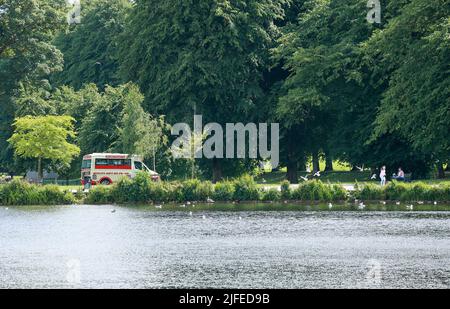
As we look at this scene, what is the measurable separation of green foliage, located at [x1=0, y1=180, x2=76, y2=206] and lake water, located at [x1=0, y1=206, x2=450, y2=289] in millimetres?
7972

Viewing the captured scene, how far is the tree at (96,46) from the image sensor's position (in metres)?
105

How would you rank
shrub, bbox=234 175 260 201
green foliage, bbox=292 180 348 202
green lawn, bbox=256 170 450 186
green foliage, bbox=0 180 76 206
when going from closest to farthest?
green foliage, bbox=292 180 348 202, green foliage, bbox=0 180 76 206, shrub, bbox=234 175 260 201, green lawn, bbox=256 170 450 186

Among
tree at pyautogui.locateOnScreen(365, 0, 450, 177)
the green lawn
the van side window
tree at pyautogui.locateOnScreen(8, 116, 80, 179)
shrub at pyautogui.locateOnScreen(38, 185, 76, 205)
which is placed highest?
A: tree at pyautogui.locateOnScreen(365, 0, 450, 177)

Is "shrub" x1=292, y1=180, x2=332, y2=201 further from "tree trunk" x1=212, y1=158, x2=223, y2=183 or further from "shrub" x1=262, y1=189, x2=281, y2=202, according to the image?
"tree trunk" x1=212, y1=158, x2=223, y2=183

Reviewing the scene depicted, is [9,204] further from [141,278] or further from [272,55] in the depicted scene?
[141,278]

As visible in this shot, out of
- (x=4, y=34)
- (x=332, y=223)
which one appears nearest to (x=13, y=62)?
(x=4, y=34)

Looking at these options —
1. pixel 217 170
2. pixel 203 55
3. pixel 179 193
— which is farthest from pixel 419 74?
pixel 217 170

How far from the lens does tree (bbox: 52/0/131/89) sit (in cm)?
10519

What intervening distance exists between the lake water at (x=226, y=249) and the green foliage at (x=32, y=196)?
7.97m

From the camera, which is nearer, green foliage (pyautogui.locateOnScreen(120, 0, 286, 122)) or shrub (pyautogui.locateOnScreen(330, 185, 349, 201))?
shrub (pyautogui.locateOnScreen(330, 185, 349, 201))

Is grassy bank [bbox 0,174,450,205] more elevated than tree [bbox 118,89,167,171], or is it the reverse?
tree [bbox 118,89,167,171]

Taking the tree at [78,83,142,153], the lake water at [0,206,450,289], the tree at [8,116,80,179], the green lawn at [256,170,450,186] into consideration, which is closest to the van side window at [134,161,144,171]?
the tree at [8,116,80,179]

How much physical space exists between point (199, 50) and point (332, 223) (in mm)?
32262

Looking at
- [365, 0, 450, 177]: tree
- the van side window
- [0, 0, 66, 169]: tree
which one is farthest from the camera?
[0, 0, 66, 169]: tree
